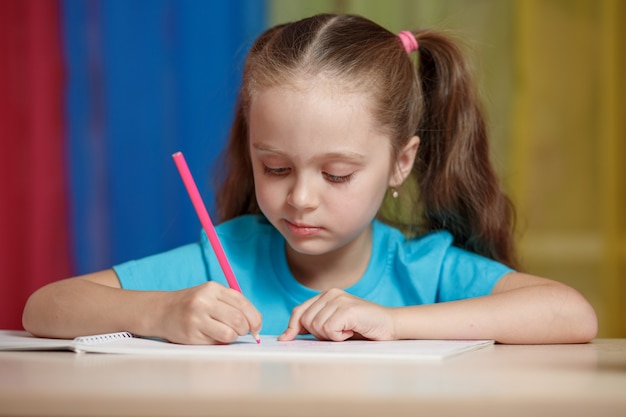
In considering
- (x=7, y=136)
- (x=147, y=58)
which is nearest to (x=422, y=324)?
(x=147, y=58)

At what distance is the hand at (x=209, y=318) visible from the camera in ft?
2.75

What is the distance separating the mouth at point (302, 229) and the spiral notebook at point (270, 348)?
0.19 meters

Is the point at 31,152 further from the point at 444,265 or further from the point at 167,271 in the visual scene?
the point at 444,265

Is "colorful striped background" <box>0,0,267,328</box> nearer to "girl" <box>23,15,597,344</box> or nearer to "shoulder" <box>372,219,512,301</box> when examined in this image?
"girl" <box>23,15,597,344</box>

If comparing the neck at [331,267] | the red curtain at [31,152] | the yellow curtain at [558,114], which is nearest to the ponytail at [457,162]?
the neck at [331,267]

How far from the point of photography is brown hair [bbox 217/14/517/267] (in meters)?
1.18

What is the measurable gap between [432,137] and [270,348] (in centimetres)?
61

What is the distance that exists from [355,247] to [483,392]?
0.75 metres

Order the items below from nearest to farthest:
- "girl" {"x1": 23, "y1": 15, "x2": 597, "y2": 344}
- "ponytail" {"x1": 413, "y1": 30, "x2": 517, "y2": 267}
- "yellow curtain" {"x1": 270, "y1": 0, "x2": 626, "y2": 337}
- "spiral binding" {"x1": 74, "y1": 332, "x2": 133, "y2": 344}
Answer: "spiral binding" {"x1": 74, "y1": 332, "x2": 133, "y2": 344}, "girl" {"x1": 23, "y1": 15, "x2": 597, "y2": 344}, "ponytail" {"x1": 413, "y1": 30, "x2": 517, "y2": 267}, "yellow curtain" {"x1": 270, "y1": 0, "x2": 626, "y2": 337}

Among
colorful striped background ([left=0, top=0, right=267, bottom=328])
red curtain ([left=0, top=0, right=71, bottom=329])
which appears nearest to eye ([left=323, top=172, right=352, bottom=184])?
colorful striped background ([left=0, top=0, right=267, bottom=328])

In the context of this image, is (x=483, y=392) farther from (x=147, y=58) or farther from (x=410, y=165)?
(x=147, y=58)

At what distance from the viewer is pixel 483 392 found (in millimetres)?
500

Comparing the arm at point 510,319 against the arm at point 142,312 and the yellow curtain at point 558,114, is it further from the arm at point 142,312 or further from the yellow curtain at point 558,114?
the yellow curtain at point 558,114

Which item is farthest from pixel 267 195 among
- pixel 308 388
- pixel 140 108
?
pixel 140 108
